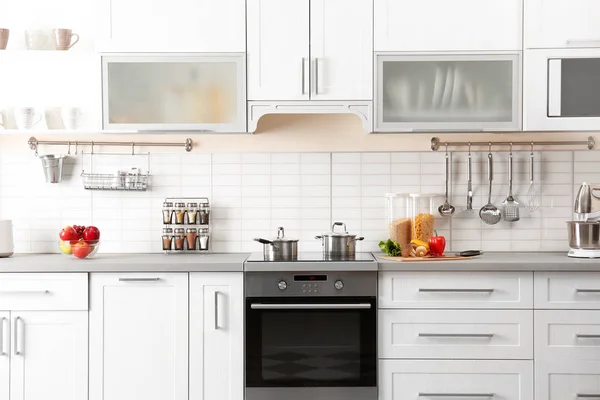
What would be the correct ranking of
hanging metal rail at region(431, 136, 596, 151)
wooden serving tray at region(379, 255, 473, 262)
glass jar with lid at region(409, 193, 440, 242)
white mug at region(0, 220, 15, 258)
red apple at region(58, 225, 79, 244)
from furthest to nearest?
1. hanging metal rail at region(431, 136, 596, 151)
2. glass jar with lid at region(409, 193, 440, 242)
3. white mug at region(0, 220, 15, 258)
4. red apple at region(58, 225, 79, 244)
5. wooden serving tray at region(379, 255, 473, 262)

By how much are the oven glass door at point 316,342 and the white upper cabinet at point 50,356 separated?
0.78 metres

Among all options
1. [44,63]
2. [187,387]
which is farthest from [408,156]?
[44,63]

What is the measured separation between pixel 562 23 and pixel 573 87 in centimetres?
32

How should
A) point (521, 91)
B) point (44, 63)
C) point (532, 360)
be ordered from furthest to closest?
point (44, 63), point (521, 91), point (532, 360)

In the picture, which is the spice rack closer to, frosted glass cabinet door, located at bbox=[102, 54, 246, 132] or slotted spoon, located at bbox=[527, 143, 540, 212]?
frosted glass cabinet door, located at bbox=[102, 54, 246, 132]

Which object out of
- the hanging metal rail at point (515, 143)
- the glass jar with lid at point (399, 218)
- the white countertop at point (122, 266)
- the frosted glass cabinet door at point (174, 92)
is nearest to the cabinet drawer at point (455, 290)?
the glass jar with lid at point (399, 218)

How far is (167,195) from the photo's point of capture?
3.67 m

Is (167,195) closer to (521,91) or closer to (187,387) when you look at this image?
(187,387)

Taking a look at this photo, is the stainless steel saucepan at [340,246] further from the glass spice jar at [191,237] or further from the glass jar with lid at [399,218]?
the glass spice jar at [191,237]

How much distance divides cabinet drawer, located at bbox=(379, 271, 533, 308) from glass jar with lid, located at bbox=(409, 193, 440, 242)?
0.42 meters

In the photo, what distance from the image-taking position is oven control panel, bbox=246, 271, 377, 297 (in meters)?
3.06

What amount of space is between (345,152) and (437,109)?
58cm

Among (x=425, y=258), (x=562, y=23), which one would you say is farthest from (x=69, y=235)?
(x=562, y=23)

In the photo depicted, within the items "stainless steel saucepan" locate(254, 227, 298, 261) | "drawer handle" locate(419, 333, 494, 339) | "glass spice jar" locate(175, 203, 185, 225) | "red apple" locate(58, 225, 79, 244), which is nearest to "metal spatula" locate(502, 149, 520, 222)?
"drawer handle" locate(419, 333, 494, 339)
